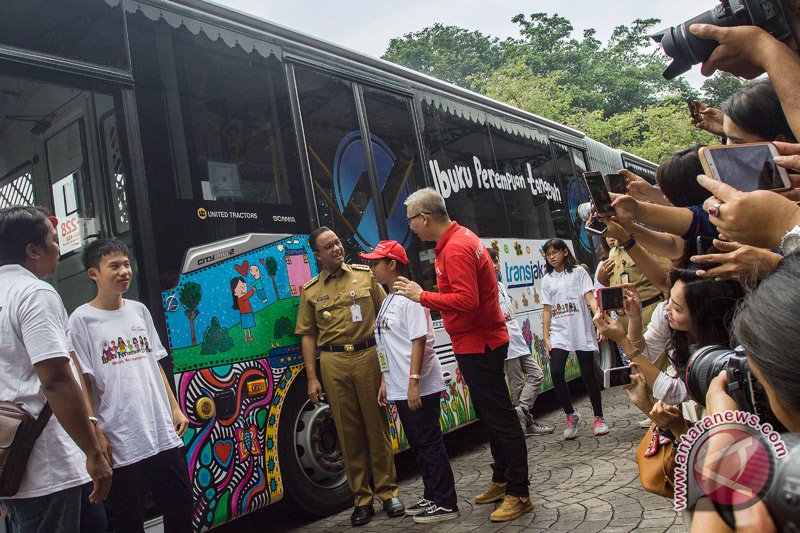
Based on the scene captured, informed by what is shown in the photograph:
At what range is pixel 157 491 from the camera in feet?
11.6

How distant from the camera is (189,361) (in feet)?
13.3

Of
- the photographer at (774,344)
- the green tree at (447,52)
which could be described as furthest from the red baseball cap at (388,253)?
the green tree at (447,52)

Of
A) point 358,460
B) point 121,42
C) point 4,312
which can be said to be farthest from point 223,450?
point 121,42

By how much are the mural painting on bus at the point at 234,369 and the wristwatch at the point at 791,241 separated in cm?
328

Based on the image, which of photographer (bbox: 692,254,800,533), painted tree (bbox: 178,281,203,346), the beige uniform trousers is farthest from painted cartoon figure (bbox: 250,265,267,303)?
photographer (bbox: 692,254,800,533)

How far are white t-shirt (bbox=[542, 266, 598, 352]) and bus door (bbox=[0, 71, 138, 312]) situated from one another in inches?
171

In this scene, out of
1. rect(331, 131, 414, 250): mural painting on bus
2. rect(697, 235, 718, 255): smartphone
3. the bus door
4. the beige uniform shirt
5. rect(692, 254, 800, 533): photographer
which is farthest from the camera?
rect(331, 131, 414, 250): mural painting on bus

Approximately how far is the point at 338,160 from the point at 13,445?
3334mm

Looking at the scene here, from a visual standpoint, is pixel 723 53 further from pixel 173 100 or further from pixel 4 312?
pixel 173 100

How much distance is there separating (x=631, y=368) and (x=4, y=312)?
95.2 inches

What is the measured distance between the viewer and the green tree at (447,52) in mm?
48750

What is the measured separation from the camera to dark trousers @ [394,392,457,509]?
451 cm

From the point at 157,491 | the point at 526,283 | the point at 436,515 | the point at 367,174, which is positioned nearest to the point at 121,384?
the point at 157,491

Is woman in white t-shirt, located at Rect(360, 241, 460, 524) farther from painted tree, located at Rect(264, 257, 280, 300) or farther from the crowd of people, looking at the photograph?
painted tree, located at Rect(264, 257, 280, 300)
